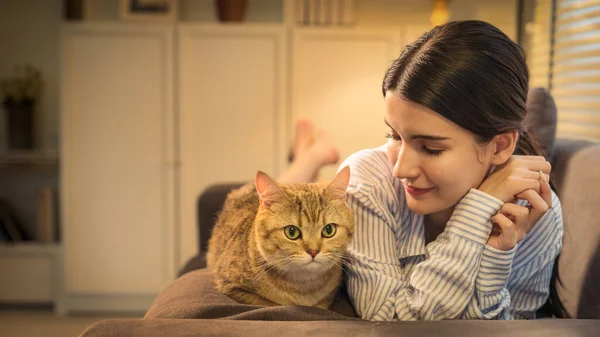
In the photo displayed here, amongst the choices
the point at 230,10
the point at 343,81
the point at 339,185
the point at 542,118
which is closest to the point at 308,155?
the point at 542,118

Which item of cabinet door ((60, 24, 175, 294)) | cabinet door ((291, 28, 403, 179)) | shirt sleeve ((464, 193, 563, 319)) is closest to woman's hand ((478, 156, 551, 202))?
shirt sleeve ((464, 193, 563, 319))

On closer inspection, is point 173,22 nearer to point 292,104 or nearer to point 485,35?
point 292,104

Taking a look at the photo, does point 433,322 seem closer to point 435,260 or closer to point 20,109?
point 435,260

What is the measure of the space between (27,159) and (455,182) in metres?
3.22

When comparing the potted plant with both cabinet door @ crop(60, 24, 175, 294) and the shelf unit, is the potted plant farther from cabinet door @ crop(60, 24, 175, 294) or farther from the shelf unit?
the shelf unit

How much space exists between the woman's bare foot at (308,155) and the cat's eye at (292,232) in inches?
33.5

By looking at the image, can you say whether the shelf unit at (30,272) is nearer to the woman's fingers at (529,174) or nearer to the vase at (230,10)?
the vase at (230,10)

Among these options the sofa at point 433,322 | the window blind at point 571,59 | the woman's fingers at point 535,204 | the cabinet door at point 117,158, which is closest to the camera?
the sofa at point 433,322

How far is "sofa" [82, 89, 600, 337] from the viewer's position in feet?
3.63

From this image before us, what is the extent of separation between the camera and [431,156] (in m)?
1.37

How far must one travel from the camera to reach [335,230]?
146cm

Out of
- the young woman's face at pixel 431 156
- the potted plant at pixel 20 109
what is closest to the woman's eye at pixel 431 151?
the young woman's face at pixel 431 156

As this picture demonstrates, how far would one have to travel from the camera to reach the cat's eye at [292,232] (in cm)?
144

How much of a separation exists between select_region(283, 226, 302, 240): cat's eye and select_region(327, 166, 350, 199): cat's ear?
10 centimetres
